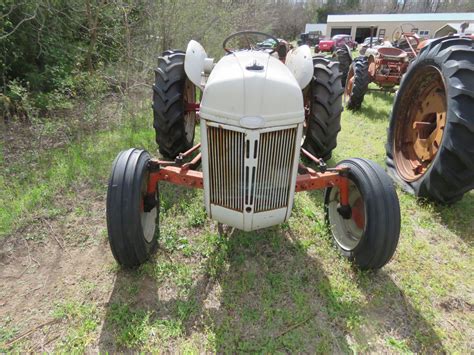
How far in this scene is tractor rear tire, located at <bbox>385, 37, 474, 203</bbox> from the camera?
292 cm

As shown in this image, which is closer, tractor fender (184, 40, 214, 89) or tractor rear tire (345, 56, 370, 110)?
tractor fender (184, 40, 214, 89)

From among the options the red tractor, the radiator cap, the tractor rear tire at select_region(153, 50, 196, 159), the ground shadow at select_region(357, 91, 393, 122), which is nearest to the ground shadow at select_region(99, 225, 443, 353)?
the radiator cap

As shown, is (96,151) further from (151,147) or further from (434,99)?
(434,99)

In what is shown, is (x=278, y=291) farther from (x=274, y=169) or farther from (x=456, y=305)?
(x=456, y=305)

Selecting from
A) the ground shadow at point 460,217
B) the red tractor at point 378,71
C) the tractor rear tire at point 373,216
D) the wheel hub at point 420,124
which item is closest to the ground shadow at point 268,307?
the tractor rear tire at point 373,216

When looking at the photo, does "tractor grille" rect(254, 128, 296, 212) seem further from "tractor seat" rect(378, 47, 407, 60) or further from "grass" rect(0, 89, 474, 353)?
"tractor seat" rect(378, 47, 407, 60)

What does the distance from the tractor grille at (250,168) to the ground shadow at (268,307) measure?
0.63 m

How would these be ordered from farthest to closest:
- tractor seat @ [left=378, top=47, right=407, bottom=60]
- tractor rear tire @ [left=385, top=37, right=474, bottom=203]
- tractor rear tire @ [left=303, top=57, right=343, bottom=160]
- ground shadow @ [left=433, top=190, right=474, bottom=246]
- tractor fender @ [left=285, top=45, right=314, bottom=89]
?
tractor seat @ [left=378, top=47, right=407, bottom=60], tractor rear tire @ [left=303, top=57, right=343, bottom=160], tractor fender @ [left=285, top=45, right=314, bottom=89], ground shadow @ [left=433, top=190, right=474, bottom=246], tractor rear tire @ [left=385, top=37, right=474, bottom=203]

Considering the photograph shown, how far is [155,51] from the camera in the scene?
8.12 meters

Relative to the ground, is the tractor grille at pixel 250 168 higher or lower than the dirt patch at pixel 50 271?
higher

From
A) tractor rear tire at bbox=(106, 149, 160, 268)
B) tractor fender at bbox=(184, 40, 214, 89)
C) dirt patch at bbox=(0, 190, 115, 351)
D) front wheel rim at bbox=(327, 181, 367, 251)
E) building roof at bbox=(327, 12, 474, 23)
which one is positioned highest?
tractor fender at bbox=(184, 40, 214, 89)

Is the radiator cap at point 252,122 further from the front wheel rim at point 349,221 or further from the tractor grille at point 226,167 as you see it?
the front wheel rim at point 349,221

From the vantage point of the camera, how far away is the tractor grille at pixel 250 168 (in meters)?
2.10

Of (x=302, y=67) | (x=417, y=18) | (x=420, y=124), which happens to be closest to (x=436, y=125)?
(x=420, y=124)
